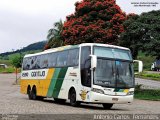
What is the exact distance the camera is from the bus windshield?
22.9 meters

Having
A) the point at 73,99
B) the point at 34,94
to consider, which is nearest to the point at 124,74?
the point at 73,99

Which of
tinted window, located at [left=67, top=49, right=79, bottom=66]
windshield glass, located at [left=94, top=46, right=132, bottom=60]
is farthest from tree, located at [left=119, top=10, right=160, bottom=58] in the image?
windshield glass, located at [left=94, top=46, right=132, bottom=60]

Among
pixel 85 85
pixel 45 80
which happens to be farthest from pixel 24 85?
pixel 85 85

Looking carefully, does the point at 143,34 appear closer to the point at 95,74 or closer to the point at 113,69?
the point at 113,69

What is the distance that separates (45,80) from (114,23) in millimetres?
12319

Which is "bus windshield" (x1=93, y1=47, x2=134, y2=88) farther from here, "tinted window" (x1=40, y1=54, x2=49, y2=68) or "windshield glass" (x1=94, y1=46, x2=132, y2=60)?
"tinted window" (x1=40, y1=54, x2=49, y2=68)

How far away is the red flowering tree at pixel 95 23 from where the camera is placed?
39062 millimetres

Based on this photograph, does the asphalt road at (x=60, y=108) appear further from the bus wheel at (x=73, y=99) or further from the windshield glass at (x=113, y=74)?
the windshield glass at (x=113, y=74)

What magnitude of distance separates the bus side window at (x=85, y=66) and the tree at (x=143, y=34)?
11.8 metres

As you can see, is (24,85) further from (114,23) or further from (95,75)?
(95,75)

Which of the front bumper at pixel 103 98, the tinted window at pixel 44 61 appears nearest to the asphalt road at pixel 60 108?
the front bumper at pixel 103 98

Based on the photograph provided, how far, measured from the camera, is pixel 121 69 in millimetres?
23547

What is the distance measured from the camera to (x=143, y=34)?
120 ft

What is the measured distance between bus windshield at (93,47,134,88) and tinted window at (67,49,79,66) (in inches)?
61.0
